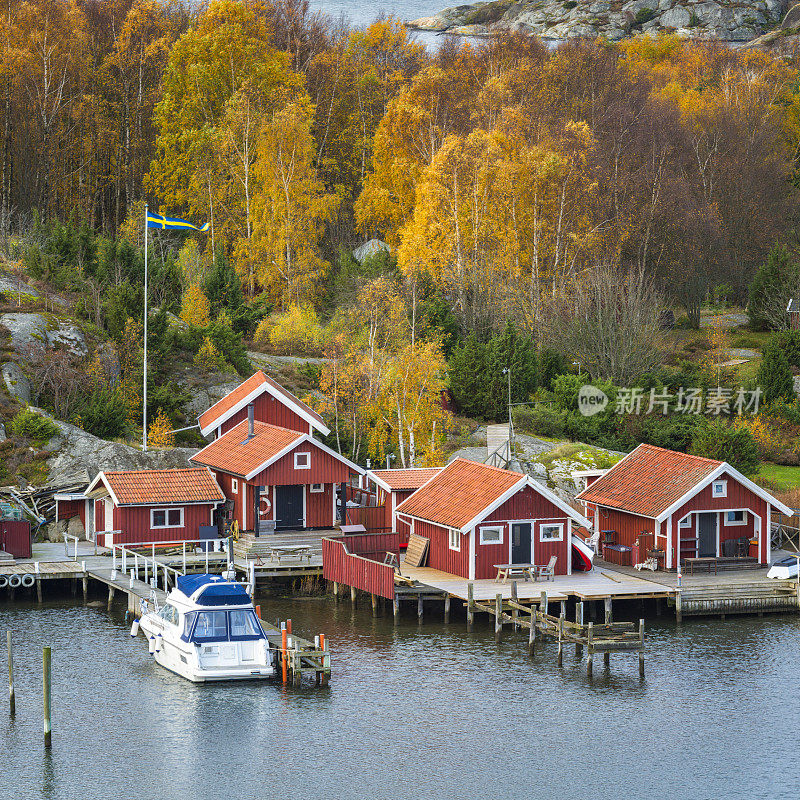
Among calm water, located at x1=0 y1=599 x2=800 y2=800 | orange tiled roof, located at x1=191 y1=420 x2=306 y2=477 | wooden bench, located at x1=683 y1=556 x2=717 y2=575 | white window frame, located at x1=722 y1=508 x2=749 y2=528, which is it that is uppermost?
orange tiled roof, located at x1=191 y1=420 x2=306 y2=477

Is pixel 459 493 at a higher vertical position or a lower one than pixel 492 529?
higher

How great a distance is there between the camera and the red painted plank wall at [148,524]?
47647 mm

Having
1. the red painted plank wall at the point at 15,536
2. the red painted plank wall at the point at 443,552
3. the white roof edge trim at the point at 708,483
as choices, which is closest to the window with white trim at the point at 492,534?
the red painted plank wall at the point at 443,552

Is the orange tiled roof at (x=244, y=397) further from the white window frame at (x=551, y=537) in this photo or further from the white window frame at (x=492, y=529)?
the white window frame at (x=551, y=537)

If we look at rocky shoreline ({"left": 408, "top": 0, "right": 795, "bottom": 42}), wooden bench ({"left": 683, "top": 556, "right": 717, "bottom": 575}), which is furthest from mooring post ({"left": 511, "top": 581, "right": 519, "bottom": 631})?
rocky shoreline ({"left": 408, "top": 0, "right": 795, "bottom": 42})

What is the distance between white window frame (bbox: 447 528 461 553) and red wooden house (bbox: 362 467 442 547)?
13.3ft

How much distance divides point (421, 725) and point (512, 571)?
13.2 m

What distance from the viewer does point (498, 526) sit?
4397 cm

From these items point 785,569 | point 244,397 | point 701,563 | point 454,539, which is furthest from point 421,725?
point 244,397

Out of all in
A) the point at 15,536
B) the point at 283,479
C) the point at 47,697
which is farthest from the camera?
the point at 283,479

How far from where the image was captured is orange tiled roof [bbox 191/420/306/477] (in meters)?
49.3

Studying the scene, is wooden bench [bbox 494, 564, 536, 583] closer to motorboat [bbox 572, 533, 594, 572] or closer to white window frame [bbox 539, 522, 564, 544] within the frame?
white window frame [bbox 539, 522, 564, 544]

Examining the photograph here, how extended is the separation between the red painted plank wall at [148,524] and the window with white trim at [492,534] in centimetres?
1139

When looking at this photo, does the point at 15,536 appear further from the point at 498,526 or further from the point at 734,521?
the point at 734,521
